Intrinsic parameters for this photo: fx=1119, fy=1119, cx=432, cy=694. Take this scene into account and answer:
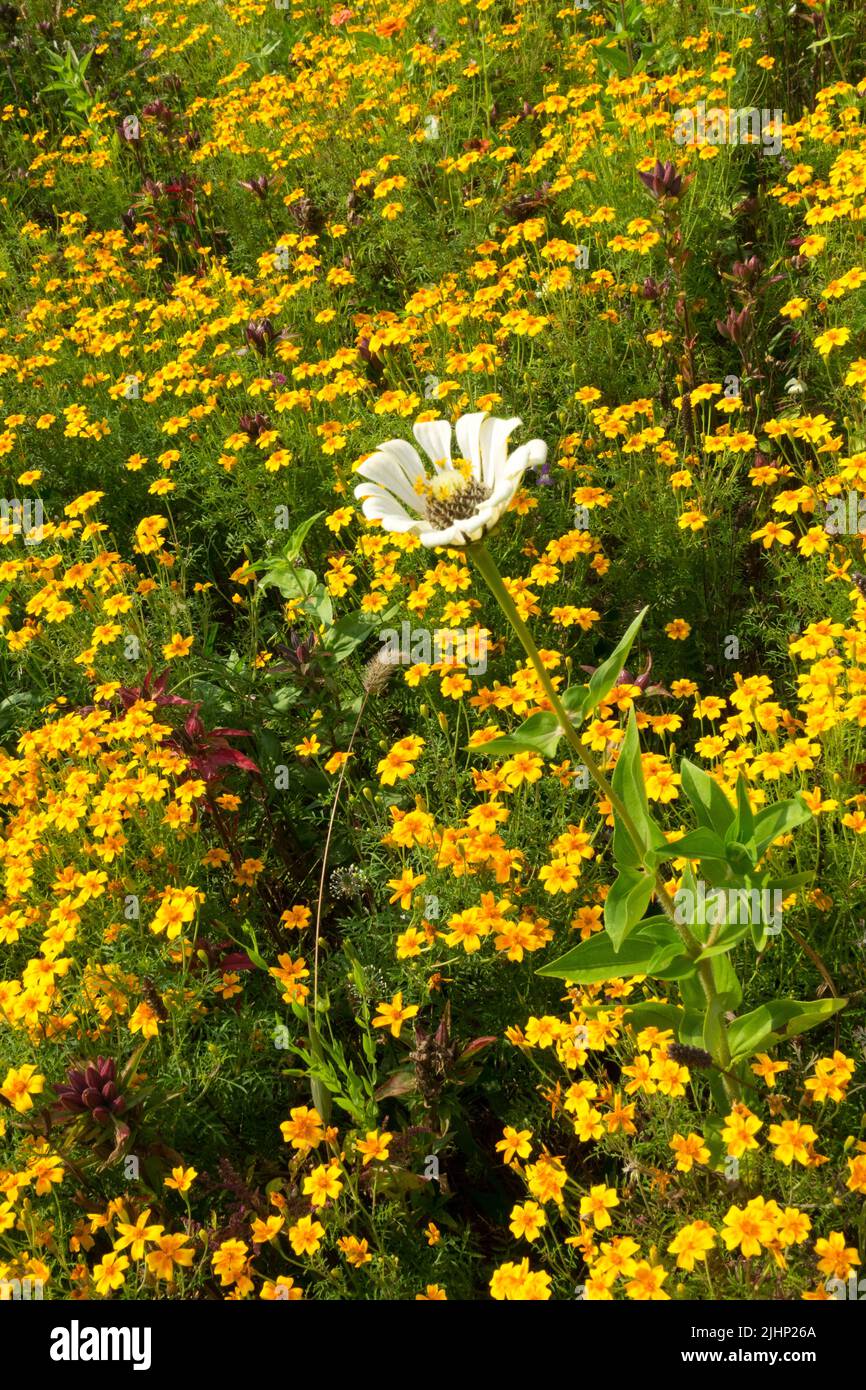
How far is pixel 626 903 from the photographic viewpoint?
168 cm

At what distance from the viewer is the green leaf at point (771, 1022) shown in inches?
73.6

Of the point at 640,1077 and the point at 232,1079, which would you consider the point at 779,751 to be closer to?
the point at 640,1077

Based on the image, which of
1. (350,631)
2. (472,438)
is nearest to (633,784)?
(472,438)

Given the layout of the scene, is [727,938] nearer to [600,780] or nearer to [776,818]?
[776,818]

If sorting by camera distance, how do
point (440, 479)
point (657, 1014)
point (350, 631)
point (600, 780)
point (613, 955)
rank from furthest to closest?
1. point (350, 631)
2. point (657, 1014)
3. point (613, 955)
4. point (440, 479)
5. point (600, 780)

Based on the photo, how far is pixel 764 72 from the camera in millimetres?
4766

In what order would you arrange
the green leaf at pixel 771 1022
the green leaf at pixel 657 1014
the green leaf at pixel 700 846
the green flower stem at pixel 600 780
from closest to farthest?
the green flower stem at pixel 600 780, the green leaf at pixel 700 846, the green leaf at pixel 771 1022, the green leaf at pixel 657 1014

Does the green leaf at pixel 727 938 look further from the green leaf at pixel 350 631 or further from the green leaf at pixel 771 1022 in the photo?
the green leaf at pixel 350 631

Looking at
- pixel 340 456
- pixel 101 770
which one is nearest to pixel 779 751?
pixel 101 770

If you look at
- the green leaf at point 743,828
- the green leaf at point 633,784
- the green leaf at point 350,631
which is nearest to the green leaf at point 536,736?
the green leaf at point 633,784

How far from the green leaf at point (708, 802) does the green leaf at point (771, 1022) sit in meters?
0.31

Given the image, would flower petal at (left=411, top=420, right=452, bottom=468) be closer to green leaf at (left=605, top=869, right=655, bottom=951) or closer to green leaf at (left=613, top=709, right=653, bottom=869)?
green leaf at (left=613, top=709, right=653, bottom=869)

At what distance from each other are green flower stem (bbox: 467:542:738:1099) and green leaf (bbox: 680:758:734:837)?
13cm

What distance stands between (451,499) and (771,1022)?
1.02m
